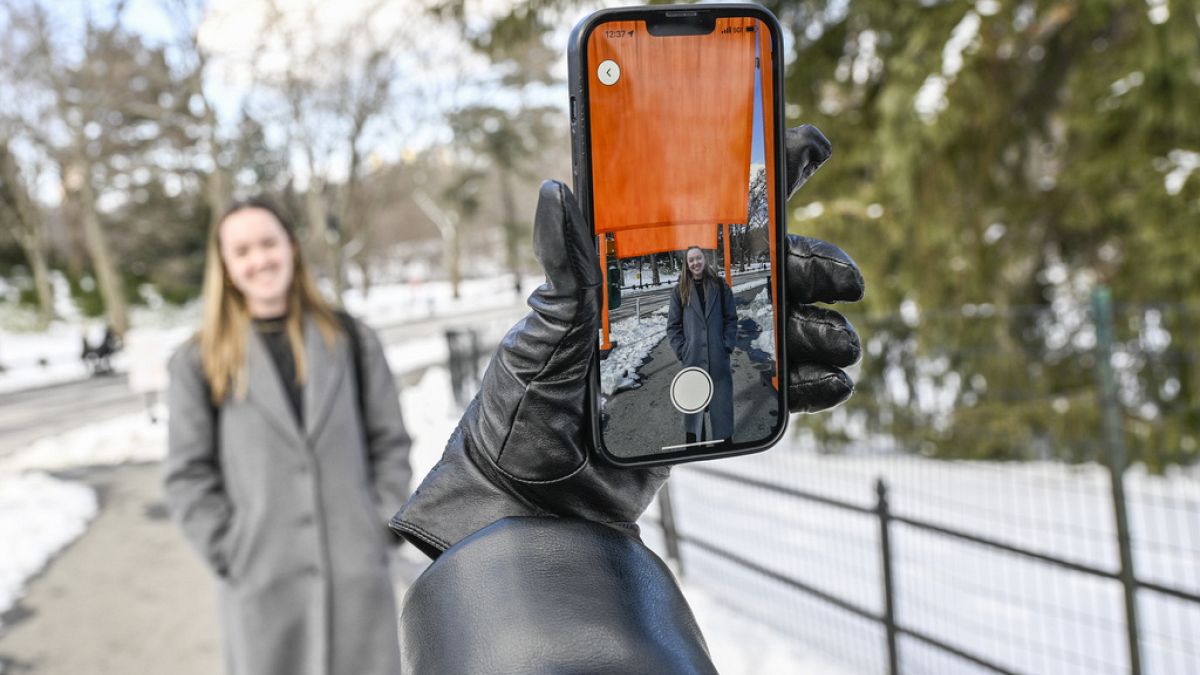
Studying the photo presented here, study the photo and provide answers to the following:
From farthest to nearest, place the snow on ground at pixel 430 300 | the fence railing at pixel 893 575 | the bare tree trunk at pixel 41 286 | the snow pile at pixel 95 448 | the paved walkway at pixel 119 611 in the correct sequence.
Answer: the snow on ground at pixel 430 300 < the bare tree trunk at pixel 41 286 < the snow pile at pixel 95 448 < the paved walkway at pixel 119 611 < the fence railing at pixel 893 575

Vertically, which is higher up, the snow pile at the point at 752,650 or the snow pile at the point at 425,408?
the snow pile at the point at 425,408

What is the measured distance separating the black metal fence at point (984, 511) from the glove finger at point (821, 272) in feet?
7.51

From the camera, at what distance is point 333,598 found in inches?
126

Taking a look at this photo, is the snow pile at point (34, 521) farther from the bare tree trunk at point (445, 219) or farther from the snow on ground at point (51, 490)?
the bare tree trunk at point (445, 219)

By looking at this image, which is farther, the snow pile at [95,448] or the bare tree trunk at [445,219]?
the bare tree trunk at [445,219]

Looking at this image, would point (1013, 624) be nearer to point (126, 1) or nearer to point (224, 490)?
point (224, 490)

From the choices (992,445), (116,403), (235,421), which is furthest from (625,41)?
(116,403)

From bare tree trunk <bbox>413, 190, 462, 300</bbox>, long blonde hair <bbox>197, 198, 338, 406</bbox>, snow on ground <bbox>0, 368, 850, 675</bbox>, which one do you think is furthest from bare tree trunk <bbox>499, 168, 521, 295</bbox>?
long blonde hair <bbox>197, 198, 338, 406</bbox>

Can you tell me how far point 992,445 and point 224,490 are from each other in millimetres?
6761

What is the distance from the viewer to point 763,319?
1065 millimetres

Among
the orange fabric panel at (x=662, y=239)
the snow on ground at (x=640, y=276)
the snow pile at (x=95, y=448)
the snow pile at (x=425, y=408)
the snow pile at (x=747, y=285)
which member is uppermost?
the orange fabric panel at (x=662, y=239)

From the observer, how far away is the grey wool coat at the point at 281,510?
3.08 metres

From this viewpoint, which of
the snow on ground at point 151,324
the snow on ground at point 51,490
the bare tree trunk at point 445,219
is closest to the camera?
the snow on ground at point 51,490

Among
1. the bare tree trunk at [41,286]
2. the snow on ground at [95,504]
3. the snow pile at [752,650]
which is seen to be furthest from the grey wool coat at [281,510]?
the bare tree trunk at [41,286]
